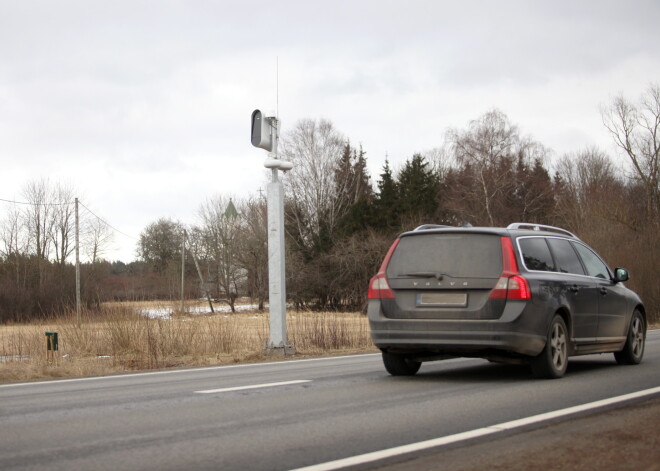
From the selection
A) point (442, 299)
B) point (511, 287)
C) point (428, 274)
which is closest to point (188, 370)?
point (428, 274)

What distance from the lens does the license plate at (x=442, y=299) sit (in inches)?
366

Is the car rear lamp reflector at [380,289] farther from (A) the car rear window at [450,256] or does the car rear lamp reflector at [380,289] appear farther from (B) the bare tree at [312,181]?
(B) the bare tree at [312,181]

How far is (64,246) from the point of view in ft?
235

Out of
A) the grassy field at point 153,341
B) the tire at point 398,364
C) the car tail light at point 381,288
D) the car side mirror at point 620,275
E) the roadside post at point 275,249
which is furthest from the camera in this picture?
the grassy field at point 153,341

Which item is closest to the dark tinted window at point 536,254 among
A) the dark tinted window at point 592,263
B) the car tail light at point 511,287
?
the car tail light at point 511,287

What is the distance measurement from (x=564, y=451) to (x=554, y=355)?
4.41 metres

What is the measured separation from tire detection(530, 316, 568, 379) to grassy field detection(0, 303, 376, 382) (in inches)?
245

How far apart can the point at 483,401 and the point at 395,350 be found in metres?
2.28

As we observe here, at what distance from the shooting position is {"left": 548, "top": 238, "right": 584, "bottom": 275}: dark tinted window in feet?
34.1

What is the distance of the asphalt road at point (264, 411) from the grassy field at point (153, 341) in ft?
12.1

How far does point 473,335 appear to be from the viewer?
30.0 feet

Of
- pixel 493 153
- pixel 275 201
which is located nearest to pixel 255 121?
pixel 275 201

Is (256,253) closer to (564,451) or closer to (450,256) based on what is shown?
(450,256)

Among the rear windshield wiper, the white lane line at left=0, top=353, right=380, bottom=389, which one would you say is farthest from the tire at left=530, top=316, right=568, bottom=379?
the white lane line at left=0, top=353, right=380, bottom=389
